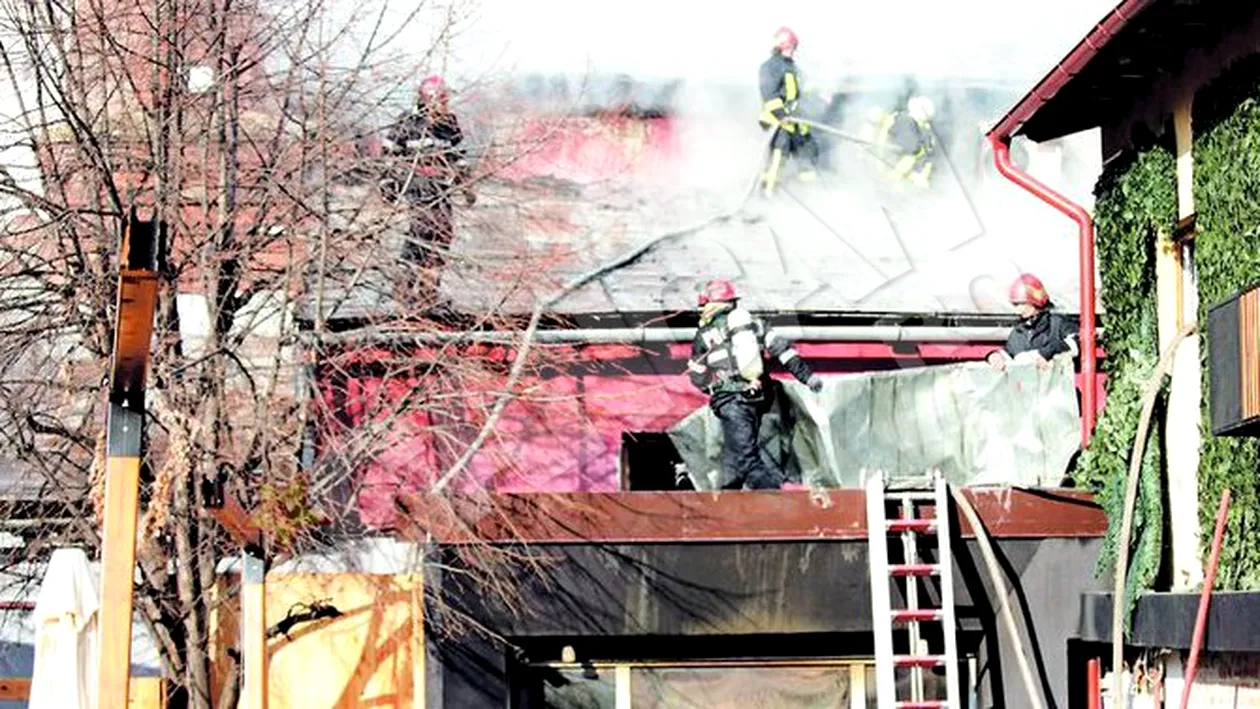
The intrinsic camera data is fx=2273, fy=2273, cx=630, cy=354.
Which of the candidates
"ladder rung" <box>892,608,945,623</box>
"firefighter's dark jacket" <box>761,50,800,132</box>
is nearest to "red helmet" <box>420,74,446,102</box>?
"ladder rung" <box>892,608,945,623</box>

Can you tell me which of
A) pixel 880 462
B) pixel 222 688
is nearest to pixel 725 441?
pixel 880 462

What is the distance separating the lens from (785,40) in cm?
2123

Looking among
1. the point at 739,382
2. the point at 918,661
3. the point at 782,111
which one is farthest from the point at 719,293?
the point at 782,111

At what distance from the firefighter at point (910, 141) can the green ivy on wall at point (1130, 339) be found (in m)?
6.53

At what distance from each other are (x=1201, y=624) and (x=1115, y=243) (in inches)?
117

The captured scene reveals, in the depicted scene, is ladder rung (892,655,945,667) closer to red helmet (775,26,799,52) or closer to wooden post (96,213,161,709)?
wooden post (96,213,161,709)

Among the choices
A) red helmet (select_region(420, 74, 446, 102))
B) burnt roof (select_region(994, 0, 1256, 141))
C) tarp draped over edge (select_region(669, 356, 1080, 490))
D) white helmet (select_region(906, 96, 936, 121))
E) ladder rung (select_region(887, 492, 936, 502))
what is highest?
white helmet (select_region(906, 96, 936, 121))

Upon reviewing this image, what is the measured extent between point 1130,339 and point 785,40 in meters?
8.75

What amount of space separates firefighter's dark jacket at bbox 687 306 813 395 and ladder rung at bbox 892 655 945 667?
86.8 inches

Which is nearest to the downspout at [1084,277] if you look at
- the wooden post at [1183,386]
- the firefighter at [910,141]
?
the wooden post at [1183,386]

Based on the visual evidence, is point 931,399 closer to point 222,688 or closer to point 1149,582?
point 1149,582

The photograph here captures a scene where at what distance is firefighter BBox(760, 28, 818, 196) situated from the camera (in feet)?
65.5

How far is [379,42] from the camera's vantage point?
1523 cm

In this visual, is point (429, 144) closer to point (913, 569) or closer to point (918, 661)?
point (913, 569)
